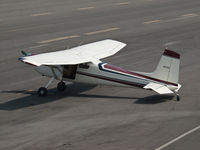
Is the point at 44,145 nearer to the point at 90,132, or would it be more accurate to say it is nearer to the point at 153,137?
the point at 90,132

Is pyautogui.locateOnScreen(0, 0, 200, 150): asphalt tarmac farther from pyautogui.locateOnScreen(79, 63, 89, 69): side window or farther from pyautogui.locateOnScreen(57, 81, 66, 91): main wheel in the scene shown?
pyautogui.locateOnScreen(79, 63, 89, 69): side window

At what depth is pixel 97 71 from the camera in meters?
26.2

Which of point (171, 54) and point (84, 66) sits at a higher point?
point (171, 54)

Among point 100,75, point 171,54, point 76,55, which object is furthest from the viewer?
point 76,55

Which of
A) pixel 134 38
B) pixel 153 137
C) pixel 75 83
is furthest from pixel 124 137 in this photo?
pixel 134 38

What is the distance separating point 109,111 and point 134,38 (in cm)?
1859

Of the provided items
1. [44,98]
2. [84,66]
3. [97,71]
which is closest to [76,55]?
[84,66]

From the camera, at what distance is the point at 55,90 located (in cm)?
2802

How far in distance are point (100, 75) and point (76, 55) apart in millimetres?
1692

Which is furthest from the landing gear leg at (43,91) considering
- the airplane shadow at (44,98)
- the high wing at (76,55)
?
the high wing at (76,55)

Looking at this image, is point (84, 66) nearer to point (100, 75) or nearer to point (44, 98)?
point (100, 75)

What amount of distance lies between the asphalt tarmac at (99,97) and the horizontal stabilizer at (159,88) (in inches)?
30.0

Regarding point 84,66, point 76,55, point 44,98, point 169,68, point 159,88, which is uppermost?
point 76,55

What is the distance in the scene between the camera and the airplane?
24.5 meters
